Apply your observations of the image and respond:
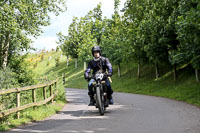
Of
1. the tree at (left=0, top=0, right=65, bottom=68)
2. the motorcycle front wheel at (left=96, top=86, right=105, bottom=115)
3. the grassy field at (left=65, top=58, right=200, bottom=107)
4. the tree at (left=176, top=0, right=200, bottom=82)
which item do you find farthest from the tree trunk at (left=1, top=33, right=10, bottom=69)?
the motorcycle front wheel at (left=96, top=86, right=105, bottom=115)

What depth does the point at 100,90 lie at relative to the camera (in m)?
9.22

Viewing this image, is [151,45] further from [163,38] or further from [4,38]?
[4,38]

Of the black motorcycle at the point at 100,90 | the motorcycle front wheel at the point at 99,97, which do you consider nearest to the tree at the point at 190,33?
the black motorcycle at the point at 100,90

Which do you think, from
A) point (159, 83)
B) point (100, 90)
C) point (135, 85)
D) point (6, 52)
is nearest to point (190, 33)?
point (100, 90)

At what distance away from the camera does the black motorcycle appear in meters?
9.12

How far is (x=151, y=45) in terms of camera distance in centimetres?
2688

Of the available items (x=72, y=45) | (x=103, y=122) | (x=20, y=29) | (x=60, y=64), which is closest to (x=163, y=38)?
(x=20, y=29)

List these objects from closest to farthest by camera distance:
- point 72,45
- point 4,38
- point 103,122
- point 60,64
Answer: point 103,122
point 4,38
point 72,45
point 60,64

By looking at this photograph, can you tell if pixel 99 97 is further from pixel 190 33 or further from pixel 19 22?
pixel 19 22

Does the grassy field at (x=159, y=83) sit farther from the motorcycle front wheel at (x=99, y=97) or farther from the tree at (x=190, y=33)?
the motorcycle front wheel at (x=99, y=97)

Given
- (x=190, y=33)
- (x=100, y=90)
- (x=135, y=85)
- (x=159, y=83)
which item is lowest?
(x=135, y=85)

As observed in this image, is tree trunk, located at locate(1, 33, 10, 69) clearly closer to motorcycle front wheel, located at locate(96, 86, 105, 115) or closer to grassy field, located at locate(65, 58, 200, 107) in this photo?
grassy field, located at locate(65, 58, 200, 107)

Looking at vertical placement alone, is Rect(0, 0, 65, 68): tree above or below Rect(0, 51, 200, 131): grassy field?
above

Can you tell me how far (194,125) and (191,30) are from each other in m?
11.0
